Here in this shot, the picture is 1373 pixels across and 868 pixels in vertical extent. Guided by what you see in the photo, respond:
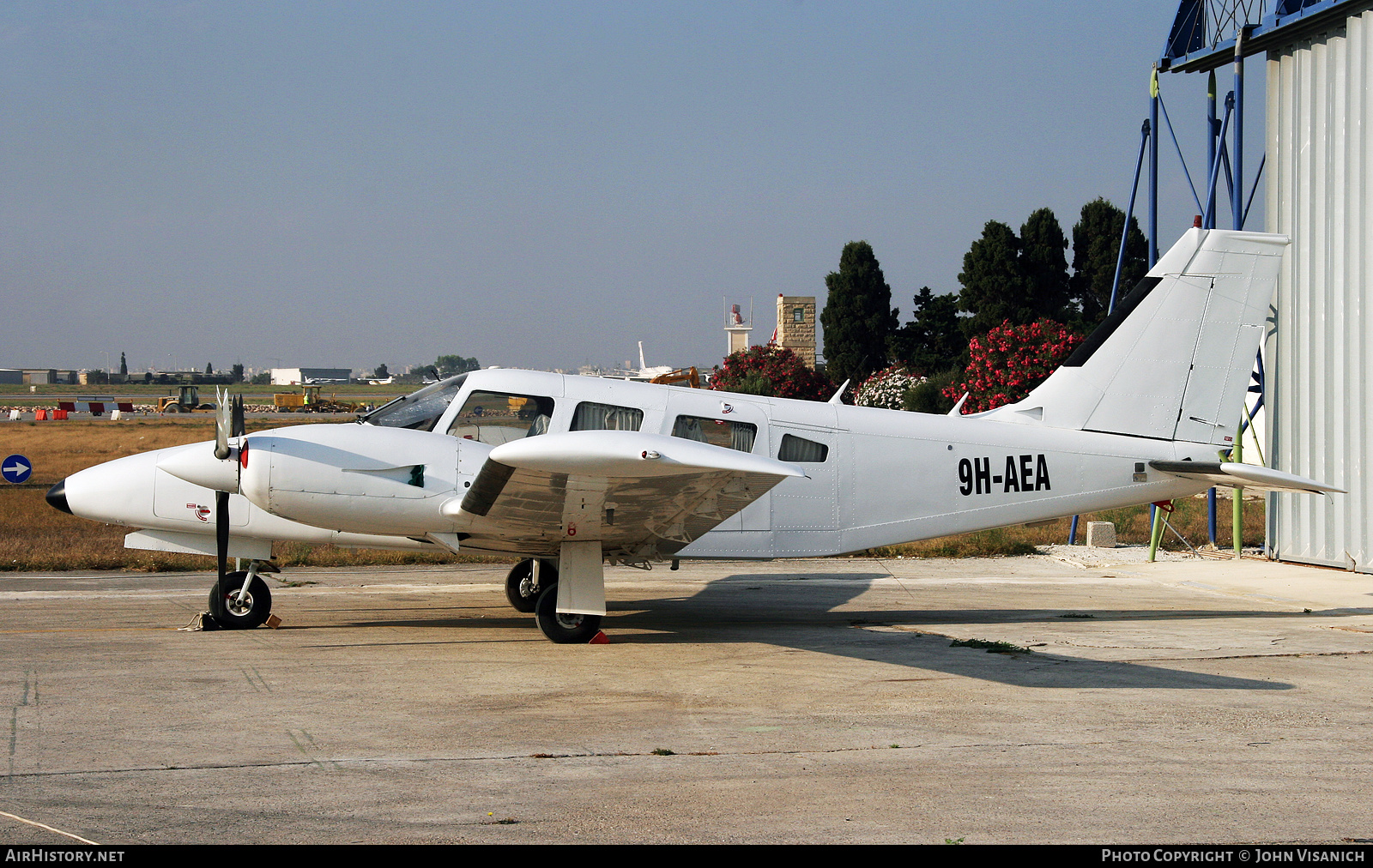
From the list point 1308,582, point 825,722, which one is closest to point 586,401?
point 825,722

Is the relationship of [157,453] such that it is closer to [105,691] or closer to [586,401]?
[105,691]

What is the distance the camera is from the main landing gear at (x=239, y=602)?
1066 centimetres

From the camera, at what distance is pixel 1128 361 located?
11852 millimetres

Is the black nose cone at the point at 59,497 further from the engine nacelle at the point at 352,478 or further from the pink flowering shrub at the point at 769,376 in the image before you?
the pink flowering shrub at the point at 769,376

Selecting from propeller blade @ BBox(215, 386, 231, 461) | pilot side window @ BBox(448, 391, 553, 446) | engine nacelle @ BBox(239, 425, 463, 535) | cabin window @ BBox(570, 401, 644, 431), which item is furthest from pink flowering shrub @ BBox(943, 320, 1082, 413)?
propeller blade @ BBox(215, 386, 231, 461)

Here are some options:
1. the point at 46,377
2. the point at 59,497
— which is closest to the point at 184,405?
the point at 59,497

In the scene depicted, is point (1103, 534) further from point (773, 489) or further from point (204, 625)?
point (204, 625)

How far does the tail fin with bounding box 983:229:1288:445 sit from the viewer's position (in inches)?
462

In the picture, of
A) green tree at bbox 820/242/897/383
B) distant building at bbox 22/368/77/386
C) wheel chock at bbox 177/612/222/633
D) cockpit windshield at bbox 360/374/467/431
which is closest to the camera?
cockpit windshield at bbox 360/374/467/431

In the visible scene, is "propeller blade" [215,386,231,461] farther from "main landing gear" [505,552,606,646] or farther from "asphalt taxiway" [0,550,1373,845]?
"main landing gear" [505,552,606,646]

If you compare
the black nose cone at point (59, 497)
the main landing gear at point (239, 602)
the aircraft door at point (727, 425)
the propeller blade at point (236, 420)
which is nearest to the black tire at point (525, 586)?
the aircraft door at point (727, 425)

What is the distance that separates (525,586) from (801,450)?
3616 mm

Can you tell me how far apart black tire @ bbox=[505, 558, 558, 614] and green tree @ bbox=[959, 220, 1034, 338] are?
150 feet

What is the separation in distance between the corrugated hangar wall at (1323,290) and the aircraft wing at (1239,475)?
A: 4.93 m
